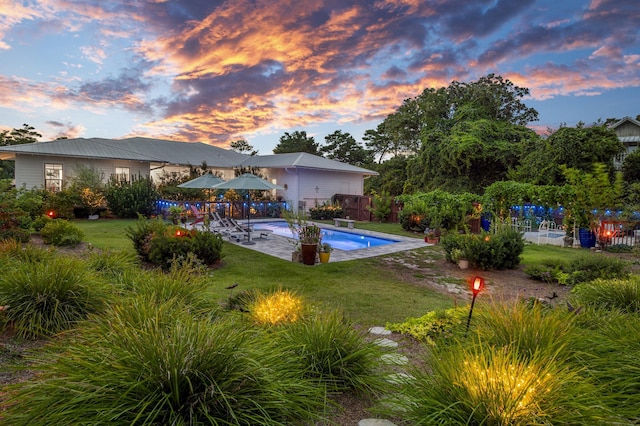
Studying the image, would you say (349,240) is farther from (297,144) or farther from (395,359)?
(297,144)

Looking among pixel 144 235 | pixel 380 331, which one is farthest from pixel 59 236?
pixel 380 331

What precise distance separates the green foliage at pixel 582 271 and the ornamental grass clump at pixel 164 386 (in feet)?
Result: 21.9

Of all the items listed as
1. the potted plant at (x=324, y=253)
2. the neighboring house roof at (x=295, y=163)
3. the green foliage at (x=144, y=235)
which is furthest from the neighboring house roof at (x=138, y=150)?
the potted plant at (x=324, y=253)

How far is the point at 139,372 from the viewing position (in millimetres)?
1819

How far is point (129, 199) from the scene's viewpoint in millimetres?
17281

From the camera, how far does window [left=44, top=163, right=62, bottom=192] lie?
18125 millimetres

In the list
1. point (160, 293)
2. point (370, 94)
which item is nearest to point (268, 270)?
point (160, 293)

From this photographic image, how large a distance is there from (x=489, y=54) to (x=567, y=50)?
9.08ft

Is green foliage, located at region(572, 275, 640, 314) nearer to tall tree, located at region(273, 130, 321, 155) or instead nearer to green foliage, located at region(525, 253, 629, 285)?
green foliage, located at region(525, 253, 629, 285)

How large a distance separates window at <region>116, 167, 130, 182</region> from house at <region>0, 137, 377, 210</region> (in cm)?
5

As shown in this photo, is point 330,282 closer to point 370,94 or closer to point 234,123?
point 370,94

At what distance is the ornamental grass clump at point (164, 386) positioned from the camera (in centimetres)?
168

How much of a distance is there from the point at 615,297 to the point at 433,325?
2.23m

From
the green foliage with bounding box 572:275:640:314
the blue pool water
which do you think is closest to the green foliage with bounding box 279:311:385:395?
the green foliage with bounding box 572:275:640:314
